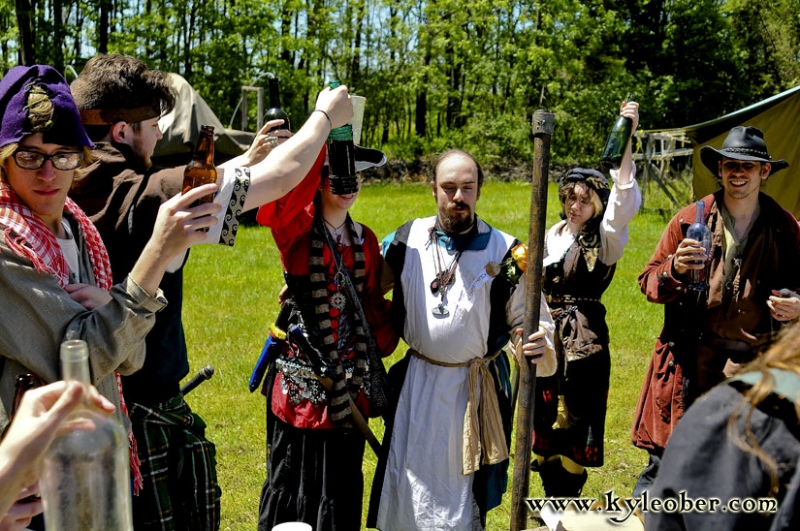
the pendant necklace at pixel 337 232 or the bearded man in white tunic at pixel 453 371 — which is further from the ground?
the pendant necklace at pixel 337 232

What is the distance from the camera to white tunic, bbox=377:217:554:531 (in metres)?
3.27

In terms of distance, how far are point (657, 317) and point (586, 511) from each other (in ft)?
21.3

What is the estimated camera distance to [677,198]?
14.8 metres

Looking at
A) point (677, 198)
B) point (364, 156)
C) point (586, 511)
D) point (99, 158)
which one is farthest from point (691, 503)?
point (677, 198)

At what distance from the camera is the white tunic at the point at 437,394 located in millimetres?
3273

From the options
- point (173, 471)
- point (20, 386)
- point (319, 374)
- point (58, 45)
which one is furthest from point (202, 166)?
point (58, 45)

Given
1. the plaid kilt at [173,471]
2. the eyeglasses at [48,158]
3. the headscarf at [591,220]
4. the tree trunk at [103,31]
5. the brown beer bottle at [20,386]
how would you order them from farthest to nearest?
the tree trunk at [103,31], the headscarf at [591,220], the plaid kilt at [173,471], the eyeglasses at [48,158], the brown beer bottle at [20,386]

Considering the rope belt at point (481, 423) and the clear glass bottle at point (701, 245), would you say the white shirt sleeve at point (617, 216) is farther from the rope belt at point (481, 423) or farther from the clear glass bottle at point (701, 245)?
the rope belt at point (481, 423)

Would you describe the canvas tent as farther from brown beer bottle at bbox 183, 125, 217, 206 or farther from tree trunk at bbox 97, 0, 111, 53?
brown beer bottle at bbox 183, 125, 217, 206

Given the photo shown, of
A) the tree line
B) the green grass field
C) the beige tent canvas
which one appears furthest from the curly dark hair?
the tree line

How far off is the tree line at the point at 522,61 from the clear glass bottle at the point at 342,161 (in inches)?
814

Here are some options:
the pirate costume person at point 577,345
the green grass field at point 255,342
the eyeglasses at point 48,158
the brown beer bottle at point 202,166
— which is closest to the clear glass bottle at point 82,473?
the eyeglasses at point 48,158

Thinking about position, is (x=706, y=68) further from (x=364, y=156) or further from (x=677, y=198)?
(x=364, y=156)

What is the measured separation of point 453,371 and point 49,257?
72.9 inches
